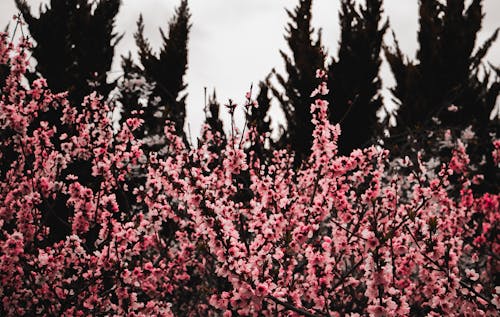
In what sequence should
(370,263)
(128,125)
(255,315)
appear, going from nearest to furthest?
(370,263)
(255,315)
(128,125)

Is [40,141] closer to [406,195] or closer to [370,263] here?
[370,263]

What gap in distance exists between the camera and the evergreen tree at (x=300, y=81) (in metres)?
9.37

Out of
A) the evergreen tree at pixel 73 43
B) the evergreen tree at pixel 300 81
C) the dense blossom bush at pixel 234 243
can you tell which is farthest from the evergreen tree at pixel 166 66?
the dense blossom bush at pixel 234 243

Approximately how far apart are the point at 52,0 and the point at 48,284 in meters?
8.53

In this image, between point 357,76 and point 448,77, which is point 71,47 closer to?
point 357,76

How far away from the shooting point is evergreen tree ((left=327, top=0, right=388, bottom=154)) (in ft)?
30.4

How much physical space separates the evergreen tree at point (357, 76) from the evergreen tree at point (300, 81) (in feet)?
→ 1.93

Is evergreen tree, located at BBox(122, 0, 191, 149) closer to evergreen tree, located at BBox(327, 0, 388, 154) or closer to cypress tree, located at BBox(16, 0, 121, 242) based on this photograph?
cypress tree, located at BBox(16, 0, 121, 242)

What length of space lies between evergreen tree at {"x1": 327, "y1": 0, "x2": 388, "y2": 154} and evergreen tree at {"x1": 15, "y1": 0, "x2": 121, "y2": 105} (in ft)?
19.7

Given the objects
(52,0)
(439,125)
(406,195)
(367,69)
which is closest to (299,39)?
(367,69)

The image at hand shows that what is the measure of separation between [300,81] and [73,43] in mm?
6106

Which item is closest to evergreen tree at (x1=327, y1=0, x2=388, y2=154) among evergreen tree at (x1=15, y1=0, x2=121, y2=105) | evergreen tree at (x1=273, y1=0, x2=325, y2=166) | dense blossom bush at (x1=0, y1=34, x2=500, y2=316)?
evergreen tree at (x1=273, y1=0, x2=325, y2=166)

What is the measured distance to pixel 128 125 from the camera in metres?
4.48

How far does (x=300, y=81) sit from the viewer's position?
9.78 metres
